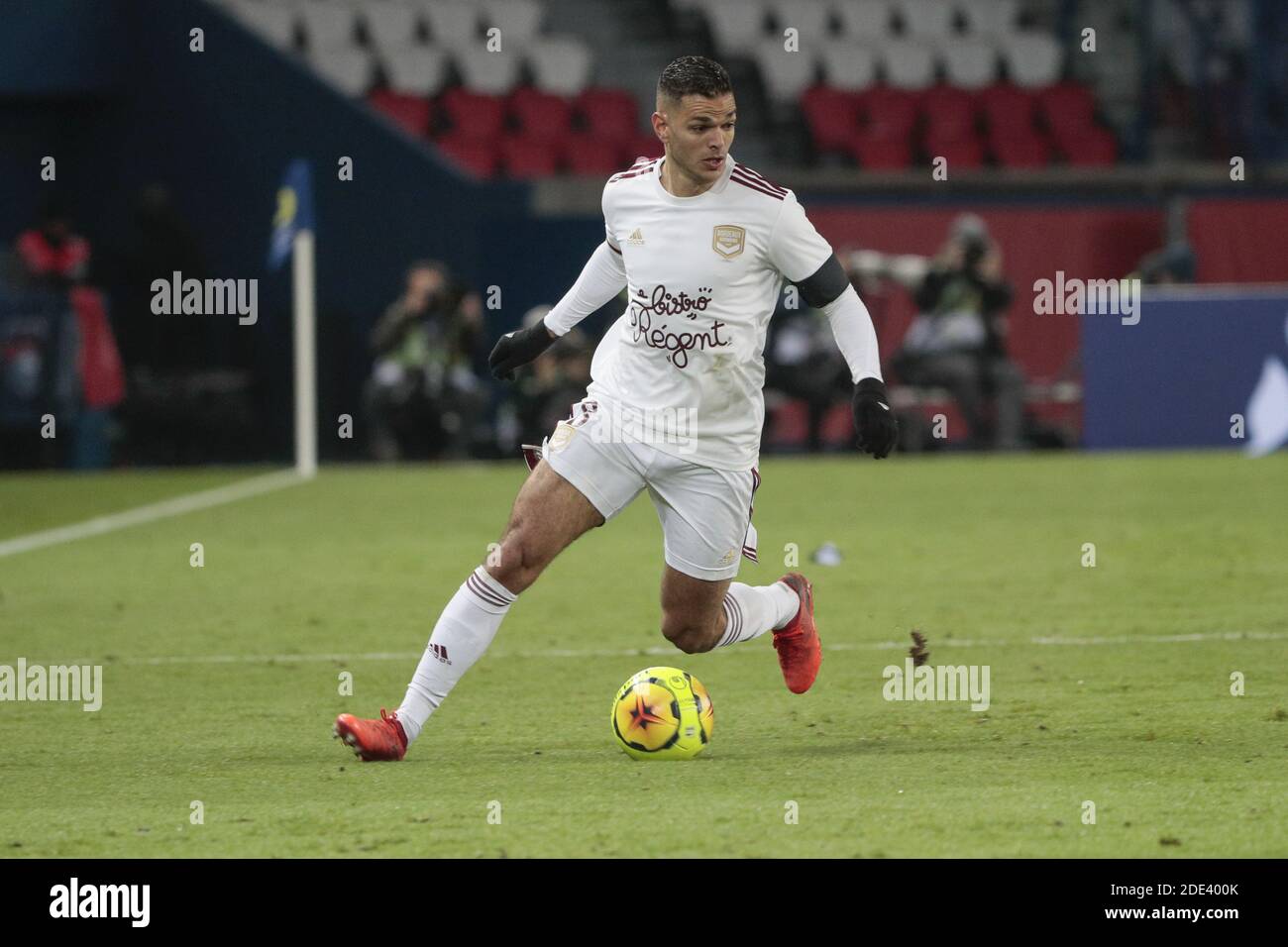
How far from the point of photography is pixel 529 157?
22984 mm

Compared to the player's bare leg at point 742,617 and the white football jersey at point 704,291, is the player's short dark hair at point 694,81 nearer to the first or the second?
the white football jersey at point 704,291

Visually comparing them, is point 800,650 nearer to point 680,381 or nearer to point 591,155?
point 680,381

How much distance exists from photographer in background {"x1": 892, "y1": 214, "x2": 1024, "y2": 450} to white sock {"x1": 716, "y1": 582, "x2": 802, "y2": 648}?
1231 cm

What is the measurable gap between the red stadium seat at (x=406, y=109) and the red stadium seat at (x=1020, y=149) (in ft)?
19.1

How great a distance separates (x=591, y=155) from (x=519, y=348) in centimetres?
1602

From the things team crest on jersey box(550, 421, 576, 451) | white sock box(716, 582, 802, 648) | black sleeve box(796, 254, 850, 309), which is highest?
black sleeve box(796, 254, 850, 309)

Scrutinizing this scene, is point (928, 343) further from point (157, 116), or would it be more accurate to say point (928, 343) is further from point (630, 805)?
point (630, 805)

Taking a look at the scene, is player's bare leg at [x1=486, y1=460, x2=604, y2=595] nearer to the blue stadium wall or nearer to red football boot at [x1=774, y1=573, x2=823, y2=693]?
red football boot at [x1=774, y1=573, x2=823, y2=693]

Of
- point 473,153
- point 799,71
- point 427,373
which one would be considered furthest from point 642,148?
point 427,373

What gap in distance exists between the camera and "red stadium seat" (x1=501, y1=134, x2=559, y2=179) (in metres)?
22.9

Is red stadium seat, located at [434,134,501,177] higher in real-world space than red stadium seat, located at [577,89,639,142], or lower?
lower

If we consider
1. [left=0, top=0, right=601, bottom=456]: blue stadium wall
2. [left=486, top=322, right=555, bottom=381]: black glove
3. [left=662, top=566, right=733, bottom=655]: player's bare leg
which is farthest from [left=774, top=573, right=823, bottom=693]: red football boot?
[left=0, top=0, right=601, bottom=456]: blue stadium wall
